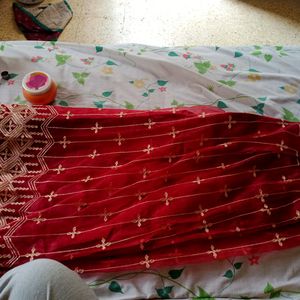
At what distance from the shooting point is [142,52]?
115 cm

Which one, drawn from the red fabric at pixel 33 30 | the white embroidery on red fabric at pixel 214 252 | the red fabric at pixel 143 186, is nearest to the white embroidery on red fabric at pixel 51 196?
the red fabric at pixel 143 186

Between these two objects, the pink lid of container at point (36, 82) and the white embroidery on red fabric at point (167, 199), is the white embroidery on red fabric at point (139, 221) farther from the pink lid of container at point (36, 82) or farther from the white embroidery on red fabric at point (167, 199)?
the pink lid of container at point (36, 82)

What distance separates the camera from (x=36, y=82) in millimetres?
997

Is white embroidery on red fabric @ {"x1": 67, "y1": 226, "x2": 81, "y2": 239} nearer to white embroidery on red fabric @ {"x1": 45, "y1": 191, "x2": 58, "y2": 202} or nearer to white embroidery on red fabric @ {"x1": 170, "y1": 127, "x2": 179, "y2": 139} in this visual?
white embroidery on red fabric @ {"x1": 45, "y1": 191, "x2": 58, "y2": 202}

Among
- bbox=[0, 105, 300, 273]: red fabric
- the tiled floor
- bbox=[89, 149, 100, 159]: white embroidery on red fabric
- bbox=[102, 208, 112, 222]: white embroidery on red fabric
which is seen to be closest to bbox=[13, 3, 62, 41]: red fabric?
the tiled floor

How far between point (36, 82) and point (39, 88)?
1.2 inches

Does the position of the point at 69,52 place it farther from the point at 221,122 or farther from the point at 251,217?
the point at 251,217

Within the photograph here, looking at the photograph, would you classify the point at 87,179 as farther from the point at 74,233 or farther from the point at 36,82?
the point at 36,82

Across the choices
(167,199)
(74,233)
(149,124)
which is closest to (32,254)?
(74,233)

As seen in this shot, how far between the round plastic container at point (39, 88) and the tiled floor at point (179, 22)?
789 mm

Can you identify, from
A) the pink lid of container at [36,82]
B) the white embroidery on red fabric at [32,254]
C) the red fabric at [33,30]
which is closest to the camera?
the white embroidery on red fabric at [32,254]

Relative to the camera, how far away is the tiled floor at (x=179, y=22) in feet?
5.73

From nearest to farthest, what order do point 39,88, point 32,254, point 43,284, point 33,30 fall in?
1. point 43,284
2. point 32,254
3. point 39,88
4. point 33,30

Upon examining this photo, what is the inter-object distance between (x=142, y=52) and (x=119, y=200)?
1.87ft
